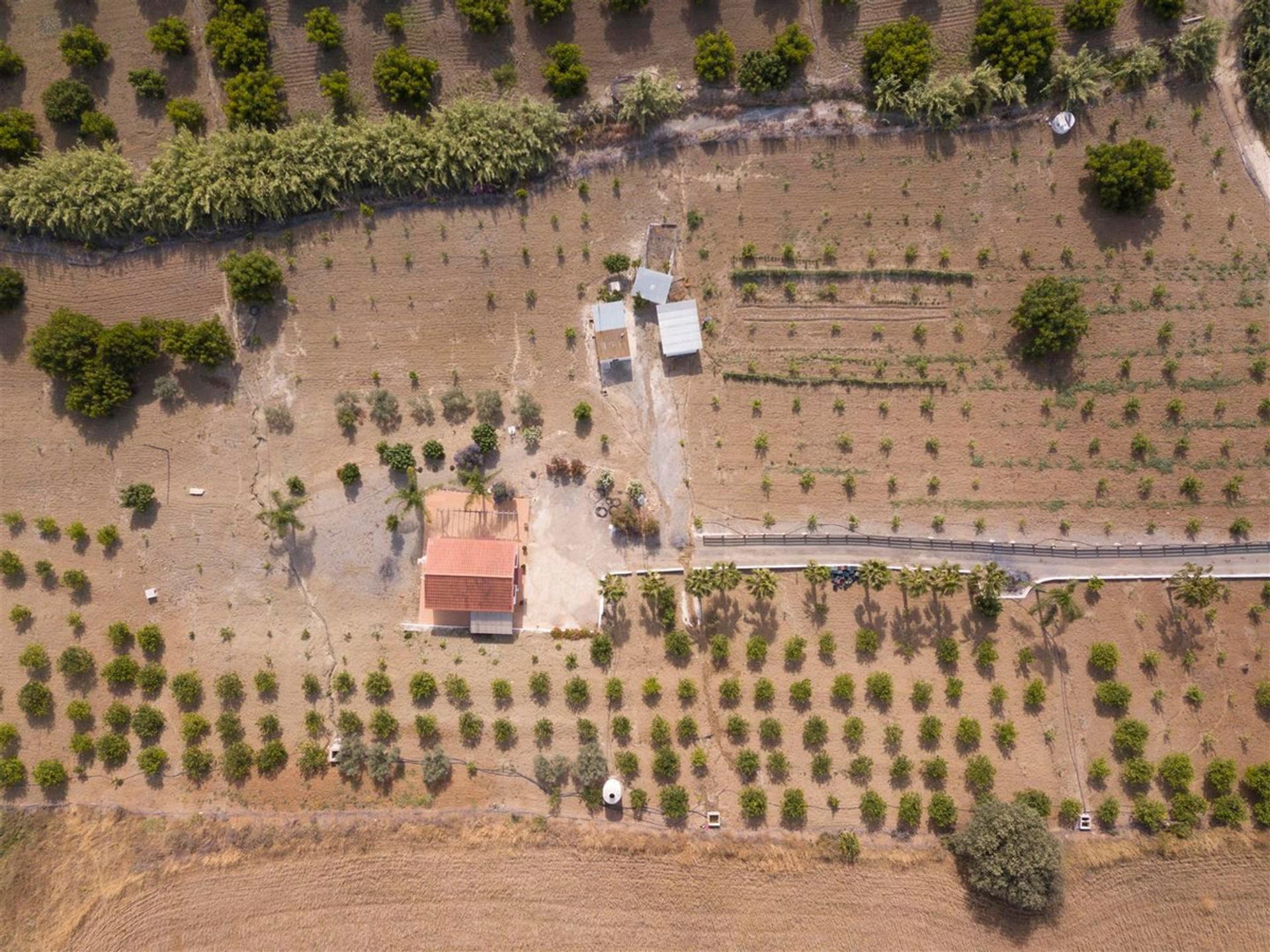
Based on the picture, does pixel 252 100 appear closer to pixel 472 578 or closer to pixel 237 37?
pixel 237 37

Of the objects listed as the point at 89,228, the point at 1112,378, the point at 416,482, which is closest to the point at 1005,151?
Answer: the point at 1112,378

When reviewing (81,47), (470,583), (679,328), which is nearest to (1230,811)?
(679,328)

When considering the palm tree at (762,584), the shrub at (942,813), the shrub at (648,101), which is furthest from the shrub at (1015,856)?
the shrub at (648,101)

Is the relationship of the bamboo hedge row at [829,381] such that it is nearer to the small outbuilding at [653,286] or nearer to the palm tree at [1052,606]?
the small outbuilding at [653,286]

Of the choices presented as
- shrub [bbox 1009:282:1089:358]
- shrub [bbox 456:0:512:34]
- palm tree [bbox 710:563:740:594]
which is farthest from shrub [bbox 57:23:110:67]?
shrub [bbox 1009:282:1089:358]

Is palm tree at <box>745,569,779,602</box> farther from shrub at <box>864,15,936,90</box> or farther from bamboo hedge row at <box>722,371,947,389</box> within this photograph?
shrub at <box>864,15,936,90</box>

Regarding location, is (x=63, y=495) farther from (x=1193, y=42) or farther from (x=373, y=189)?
(x=1193, y=42)
